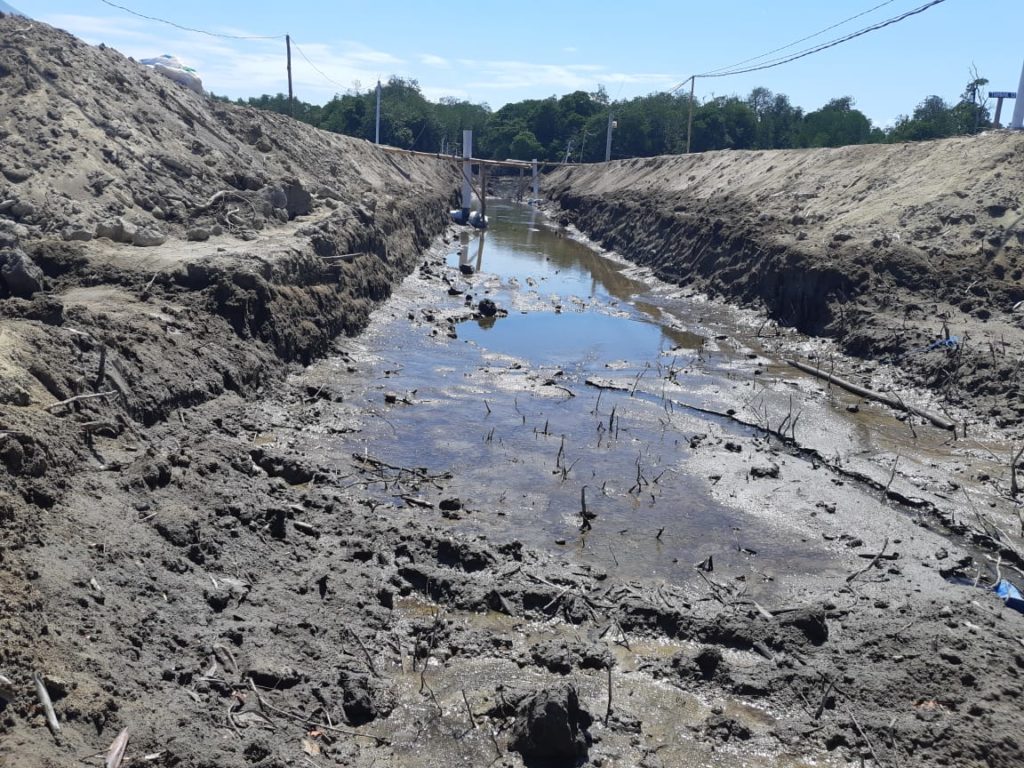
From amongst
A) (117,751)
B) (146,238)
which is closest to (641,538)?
(117,751)

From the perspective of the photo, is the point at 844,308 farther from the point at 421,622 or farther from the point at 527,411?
the point at 421,622

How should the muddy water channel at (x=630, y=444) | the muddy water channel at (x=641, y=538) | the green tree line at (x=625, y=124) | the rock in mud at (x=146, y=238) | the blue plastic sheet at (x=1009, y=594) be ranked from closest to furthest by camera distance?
the muddy water channel at (x=641, y=538)
the blue plastic sheet at (x=1009, y=594)
the muddy water channel at (x=630, y=444)
the rock in mud at (x=146, y=238)
the green tree line at (x=625, y=124)

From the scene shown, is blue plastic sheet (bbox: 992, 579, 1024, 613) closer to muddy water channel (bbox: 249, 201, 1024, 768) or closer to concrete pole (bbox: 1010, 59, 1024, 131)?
muddy water channel (bbox: 249, 201, 1024, 768)

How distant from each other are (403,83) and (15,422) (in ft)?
360

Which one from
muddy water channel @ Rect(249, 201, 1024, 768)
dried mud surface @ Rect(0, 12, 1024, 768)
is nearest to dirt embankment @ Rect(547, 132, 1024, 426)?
muddy water channel @ Rect(249, 201, 1024, 768)

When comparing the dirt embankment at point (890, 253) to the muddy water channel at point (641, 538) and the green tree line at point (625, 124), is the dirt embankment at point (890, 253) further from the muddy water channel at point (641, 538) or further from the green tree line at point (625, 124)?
the green tree line at point (625, 124)

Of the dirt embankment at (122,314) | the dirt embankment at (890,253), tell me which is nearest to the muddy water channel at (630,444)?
the dirt embankment at (890,253)

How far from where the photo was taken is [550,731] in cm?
562

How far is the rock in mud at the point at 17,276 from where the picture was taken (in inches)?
391

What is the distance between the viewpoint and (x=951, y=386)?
A: 46.1 feet

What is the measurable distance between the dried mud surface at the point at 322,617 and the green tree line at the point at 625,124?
43867 mm

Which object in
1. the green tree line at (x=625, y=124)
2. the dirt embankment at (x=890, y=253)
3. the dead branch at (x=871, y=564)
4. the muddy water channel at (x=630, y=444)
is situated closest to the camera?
the dead branch at (x=871, y=564)

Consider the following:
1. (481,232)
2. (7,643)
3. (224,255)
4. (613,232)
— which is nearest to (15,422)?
(7,643)

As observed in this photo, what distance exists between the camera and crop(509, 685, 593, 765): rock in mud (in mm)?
5621
